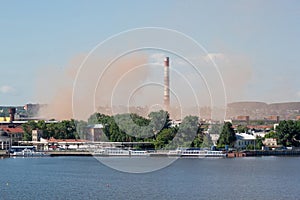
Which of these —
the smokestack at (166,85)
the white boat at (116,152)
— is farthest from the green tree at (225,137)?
the smokestack at (166,85)

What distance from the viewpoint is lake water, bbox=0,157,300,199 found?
1862 centimetres

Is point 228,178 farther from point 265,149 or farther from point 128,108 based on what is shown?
point 128,108

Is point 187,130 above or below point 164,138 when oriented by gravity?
above

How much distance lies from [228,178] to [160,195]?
17.1 feet

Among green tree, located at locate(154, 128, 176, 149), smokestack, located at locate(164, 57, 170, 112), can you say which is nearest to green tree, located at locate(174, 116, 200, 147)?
green tree, located at locate(154, 128, 176, 149)

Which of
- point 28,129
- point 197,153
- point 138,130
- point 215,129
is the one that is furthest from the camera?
point 28,129

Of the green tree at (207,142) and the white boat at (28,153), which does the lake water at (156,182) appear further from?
the green tree at (207,142)

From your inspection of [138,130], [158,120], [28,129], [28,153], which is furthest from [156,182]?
[28,129]

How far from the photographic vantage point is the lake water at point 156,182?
18625mm

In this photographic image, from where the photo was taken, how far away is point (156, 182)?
2161cm

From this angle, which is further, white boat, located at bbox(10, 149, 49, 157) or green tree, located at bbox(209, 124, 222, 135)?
green tree, located at bbox(209, 124, 222, 135)

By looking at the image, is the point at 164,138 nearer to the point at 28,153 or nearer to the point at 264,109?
the point at 28,153

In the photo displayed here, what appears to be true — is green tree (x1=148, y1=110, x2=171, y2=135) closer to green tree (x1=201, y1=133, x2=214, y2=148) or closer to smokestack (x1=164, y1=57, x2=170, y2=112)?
green tree (x1=201, y1=133, x2=214, y2=148)

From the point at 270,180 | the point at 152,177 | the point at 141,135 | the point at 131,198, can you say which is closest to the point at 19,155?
the point at 141,135
